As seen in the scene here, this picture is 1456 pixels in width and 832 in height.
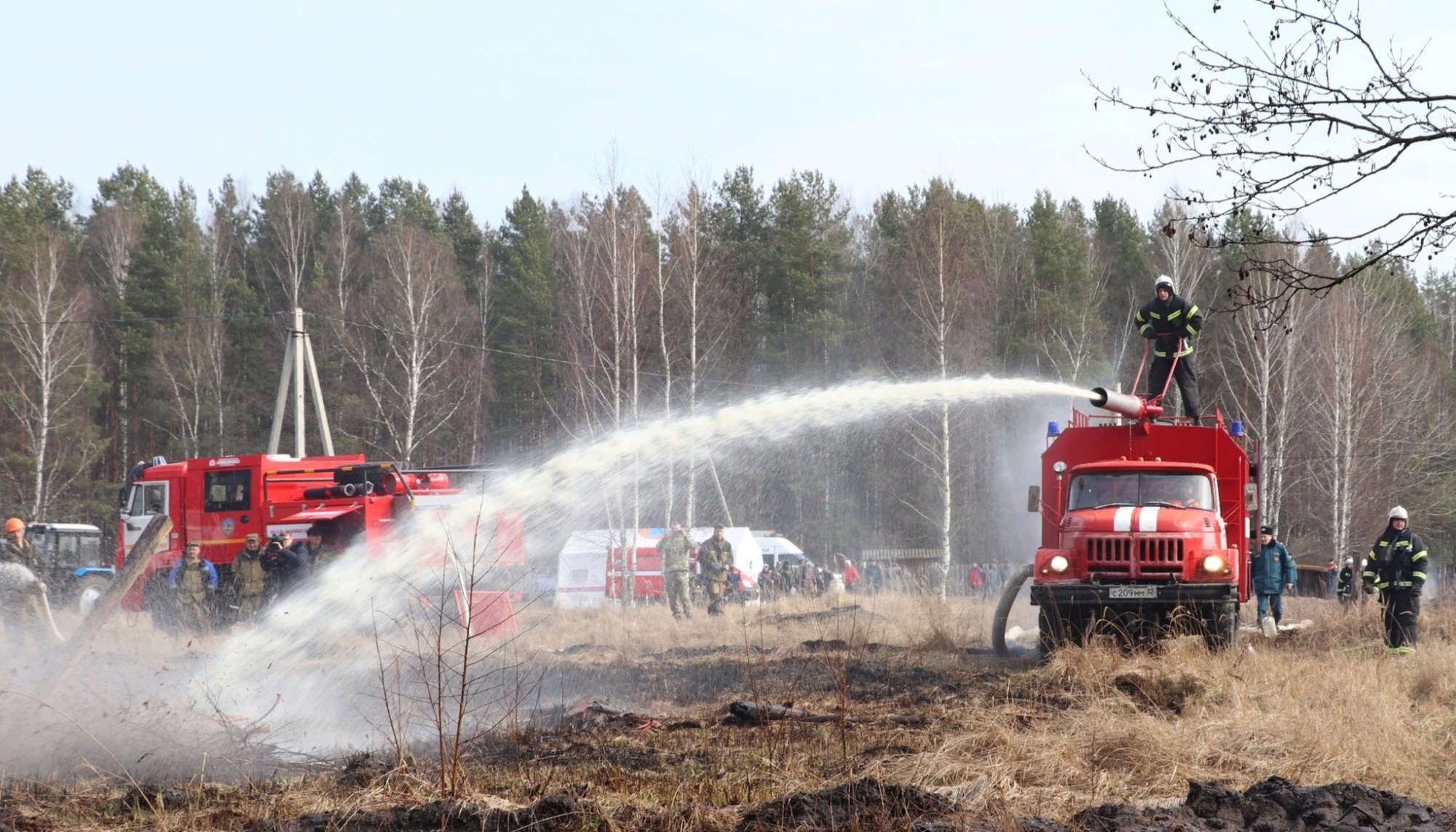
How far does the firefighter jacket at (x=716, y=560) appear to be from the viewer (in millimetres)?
20031

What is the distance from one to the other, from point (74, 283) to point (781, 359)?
26.4 m

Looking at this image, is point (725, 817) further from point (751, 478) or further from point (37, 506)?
point (37, 506)

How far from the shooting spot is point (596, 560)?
30.0 meters

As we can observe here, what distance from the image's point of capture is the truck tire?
440 inches

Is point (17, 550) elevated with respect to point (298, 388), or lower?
lower

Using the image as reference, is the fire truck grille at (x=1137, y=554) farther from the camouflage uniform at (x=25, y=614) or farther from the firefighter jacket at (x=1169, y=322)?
the camouflage uniform at (x=25, y=614)

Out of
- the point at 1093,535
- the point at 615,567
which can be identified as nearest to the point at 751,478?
the point at 615,567

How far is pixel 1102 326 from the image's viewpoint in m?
37.9

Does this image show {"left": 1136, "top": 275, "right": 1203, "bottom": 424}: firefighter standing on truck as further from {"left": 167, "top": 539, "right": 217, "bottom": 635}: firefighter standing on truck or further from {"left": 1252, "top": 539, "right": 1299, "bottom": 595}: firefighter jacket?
{"left": 167, "top": 539, "right": 217, "bottom": 635}: firefighter standing on truck

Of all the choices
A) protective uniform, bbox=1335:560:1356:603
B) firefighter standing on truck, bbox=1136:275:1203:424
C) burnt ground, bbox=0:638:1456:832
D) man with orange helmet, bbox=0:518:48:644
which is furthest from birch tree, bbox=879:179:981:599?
man with orange helmet, bbox=0:518:48:644

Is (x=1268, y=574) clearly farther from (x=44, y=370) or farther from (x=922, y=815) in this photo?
(x=44, y=370)

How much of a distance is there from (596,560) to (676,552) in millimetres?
9696

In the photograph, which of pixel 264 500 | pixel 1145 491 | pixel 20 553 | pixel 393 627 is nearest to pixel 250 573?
pixel 20 553

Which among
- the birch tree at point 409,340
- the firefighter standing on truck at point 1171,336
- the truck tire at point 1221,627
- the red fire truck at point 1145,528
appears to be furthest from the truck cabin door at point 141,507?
the truck tire at point 1221,627
